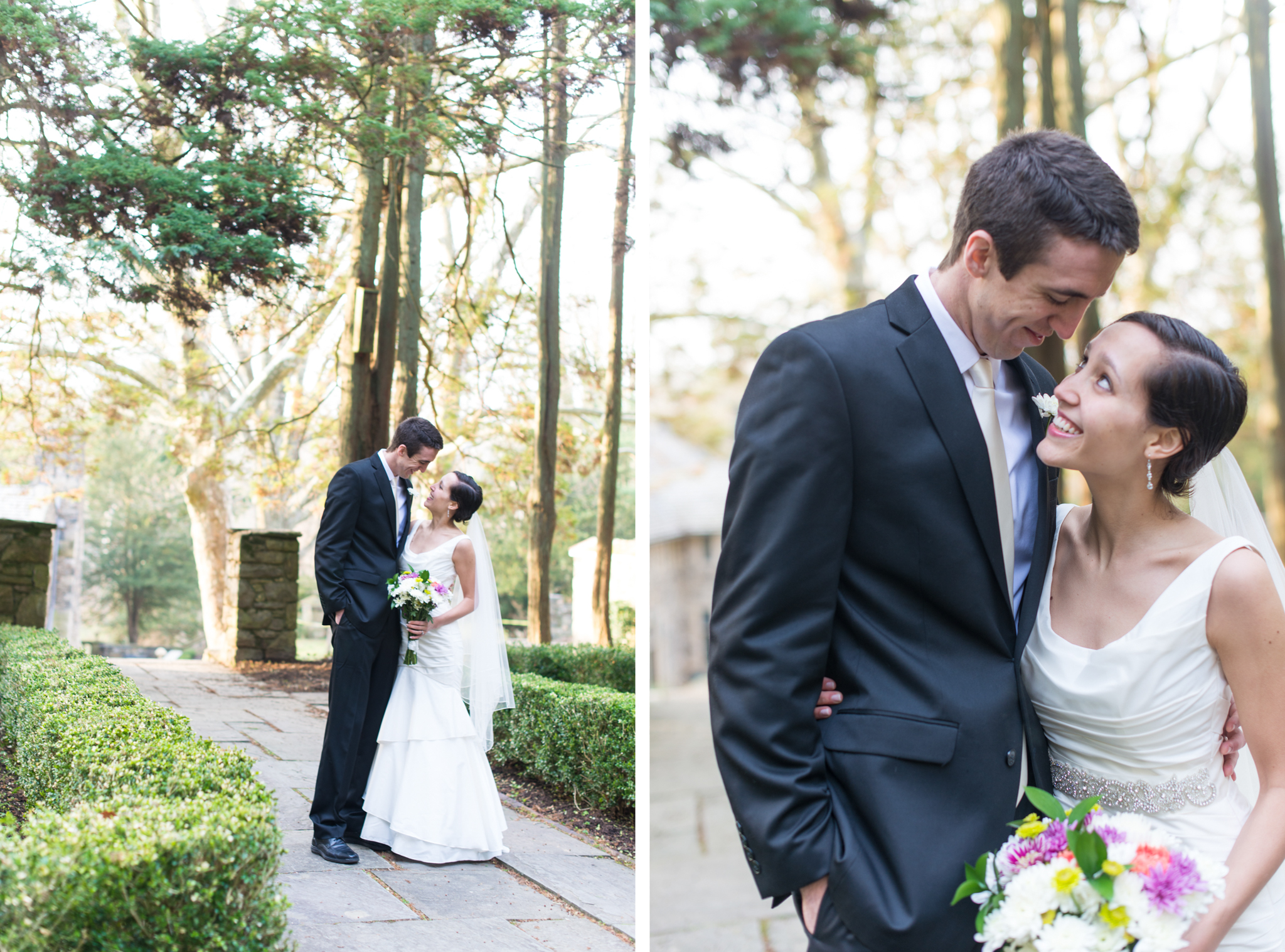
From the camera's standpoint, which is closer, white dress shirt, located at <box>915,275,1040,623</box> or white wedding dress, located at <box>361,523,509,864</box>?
white dress shirt, located at <box>915,275,1040,623</box>

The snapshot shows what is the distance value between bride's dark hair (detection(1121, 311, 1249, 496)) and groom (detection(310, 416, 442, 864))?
2.59m

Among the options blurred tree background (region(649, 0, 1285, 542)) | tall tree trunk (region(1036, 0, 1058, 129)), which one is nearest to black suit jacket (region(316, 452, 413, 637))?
blurred tree background (region(649, 0, 1285, 542))

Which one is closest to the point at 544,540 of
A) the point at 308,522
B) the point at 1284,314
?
the point at 308,522

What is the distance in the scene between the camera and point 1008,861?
4.40ft

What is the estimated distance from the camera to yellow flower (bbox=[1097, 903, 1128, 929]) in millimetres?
1268

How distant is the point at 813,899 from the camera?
4.46ft

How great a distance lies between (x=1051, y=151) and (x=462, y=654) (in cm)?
298

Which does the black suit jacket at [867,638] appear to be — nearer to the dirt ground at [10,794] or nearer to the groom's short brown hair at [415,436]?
the groom's short brown hair at [415,436]

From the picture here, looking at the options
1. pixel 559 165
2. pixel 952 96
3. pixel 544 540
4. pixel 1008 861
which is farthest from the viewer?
pixel 952 96

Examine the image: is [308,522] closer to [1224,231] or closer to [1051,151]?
[1051,151]

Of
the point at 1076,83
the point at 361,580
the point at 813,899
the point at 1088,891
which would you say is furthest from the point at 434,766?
the point at 1076,83

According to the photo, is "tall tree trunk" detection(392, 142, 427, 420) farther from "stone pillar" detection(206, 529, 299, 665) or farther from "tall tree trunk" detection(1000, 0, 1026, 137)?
"tall tree trunk" detection(1000, 0, 1026, 137)

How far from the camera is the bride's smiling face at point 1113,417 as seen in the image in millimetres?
1513

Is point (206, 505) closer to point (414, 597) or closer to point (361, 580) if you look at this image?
point (361, 580)
